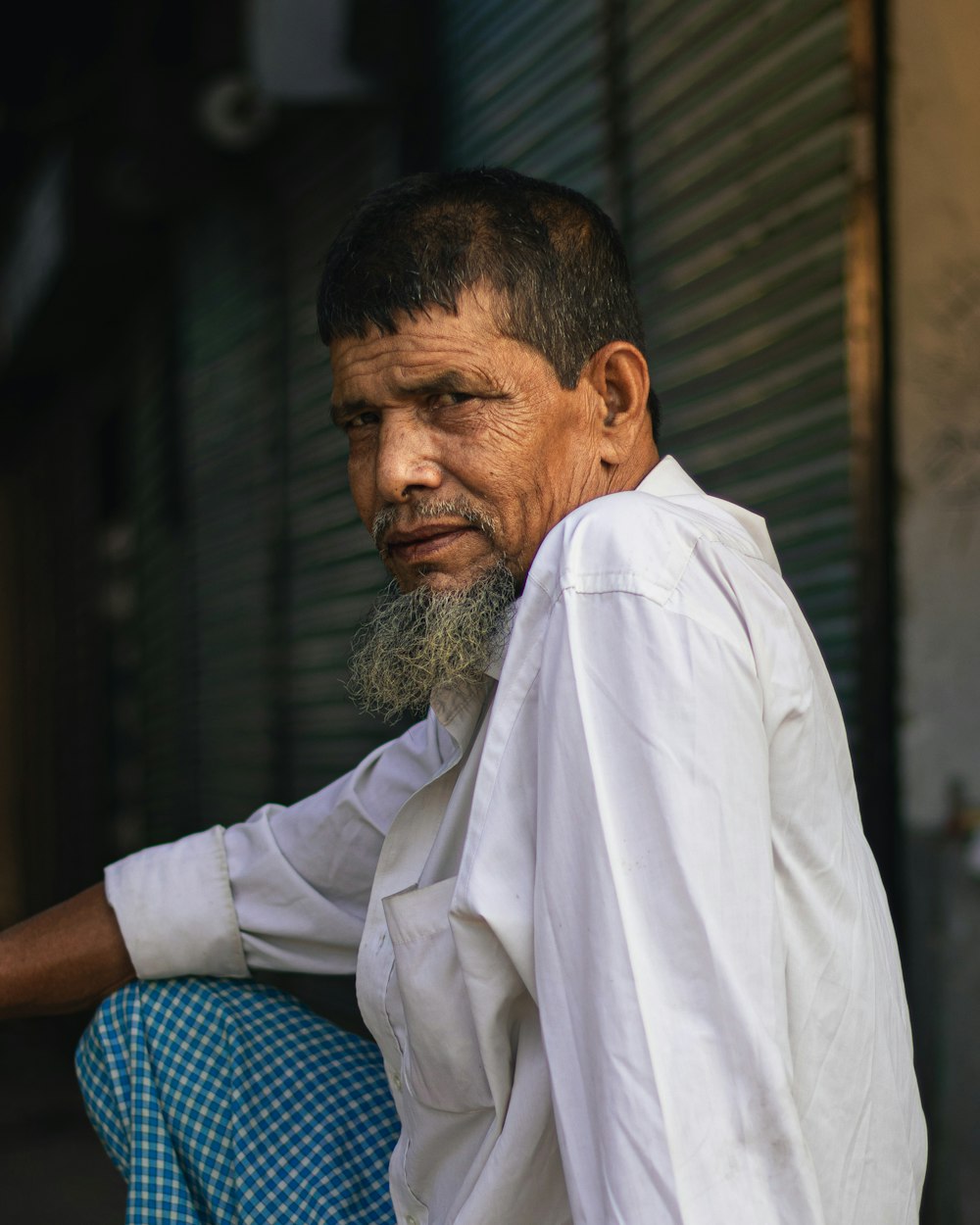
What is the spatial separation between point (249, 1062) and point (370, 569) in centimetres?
280

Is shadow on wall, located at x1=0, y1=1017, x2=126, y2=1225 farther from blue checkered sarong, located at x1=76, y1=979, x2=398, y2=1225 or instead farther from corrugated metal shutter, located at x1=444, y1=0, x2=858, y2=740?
corrugated metal shutter, located at x1=444, y1=0, x2=858, y2=740

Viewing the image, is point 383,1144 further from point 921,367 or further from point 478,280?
point 921,367

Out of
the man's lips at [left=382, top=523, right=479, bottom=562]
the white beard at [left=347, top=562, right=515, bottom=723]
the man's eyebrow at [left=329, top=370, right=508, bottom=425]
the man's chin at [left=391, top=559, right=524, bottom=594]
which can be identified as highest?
the man's eyebrow at [left=329, top=370, right=508, bottom=425]

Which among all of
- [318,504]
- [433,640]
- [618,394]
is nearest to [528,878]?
[433,640]

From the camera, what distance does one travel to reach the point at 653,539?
1332mm

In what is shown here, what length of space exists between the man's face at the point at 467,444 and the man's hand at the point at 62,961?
853 mm

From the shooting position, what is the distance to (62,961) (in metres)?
2.17

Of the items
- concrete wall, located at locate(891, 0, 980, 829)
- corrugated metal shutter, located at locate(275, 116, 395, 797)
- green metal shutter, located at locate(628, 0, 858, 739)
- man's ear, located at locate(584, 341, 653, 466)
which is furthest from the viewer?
corrugated metal shutter, located at locate(275, 116, 395, 797)

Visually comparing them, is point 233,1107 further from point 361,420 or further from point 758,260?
point 758,260

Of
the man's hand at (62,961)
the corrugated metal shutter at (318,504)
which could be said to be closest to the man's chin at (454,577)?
the man's hand at (62,961)

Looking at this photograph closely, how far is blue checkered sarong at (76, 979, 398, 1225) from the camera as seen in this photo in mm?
1940

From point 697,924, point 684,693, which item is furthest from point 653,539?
point 697,924

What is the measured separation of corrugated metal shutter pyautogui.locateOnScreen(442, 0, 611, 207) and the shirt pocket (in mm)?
2290

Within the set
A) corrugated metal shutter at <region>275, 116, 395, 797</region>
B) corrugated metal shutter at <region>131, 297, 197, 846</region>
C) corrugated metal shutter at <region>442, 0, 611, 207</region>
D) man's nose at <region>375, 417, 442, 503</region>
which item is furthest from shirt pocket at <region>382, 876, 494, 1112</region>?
corrugated metal shutter at <region>131, 297, 197, 846</region>
